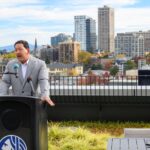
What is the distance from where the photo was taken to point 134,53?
159 meters

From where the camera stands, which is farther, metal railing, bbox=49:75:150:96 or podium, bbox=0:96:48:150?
metal railing, bbox=49:75:150:96

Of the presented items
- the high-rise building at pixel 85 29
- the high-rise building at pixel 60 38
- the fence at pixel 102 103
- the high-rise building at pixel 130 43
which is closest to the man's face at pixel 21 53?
the fence at pixel 102 103

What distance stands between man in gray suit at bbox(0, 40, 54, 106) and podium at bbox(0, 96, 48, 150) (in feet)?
2.73

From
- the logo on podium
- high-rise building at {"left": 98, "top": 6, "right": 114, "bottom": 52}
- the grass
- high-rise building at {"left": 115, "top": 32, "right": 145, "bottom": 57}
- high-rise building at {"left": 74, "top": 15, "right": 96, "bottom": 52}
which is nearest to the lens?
the logo on podium

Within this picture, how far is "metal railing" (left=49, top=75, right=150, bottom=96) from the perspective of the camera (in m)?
10.4

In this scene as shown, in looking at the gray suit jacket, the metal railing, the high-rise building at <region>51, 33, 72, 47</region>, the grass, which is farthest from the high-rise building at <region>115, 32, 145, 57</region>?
the gray suit jacket

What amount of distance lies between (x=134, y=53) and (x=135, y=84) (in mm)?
149577

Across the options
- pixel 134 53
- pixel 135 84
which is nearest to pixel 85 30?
pixel 134 53

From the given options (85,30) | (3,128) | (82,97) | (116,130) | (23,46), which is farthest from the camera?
(85,30)

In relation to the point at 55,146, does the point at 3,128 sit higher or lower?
higher

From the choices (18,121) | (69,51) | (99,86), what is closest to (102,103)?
(99,86)

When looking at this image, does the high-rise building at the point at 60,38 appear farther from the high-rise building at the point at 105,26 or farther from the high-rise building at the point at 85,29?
the high-rise building at the point at 85,29

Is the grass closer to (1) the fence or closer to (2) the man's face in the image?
(1) the fence

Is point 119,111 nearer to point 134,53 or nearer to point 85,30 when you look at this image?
point 134,53
